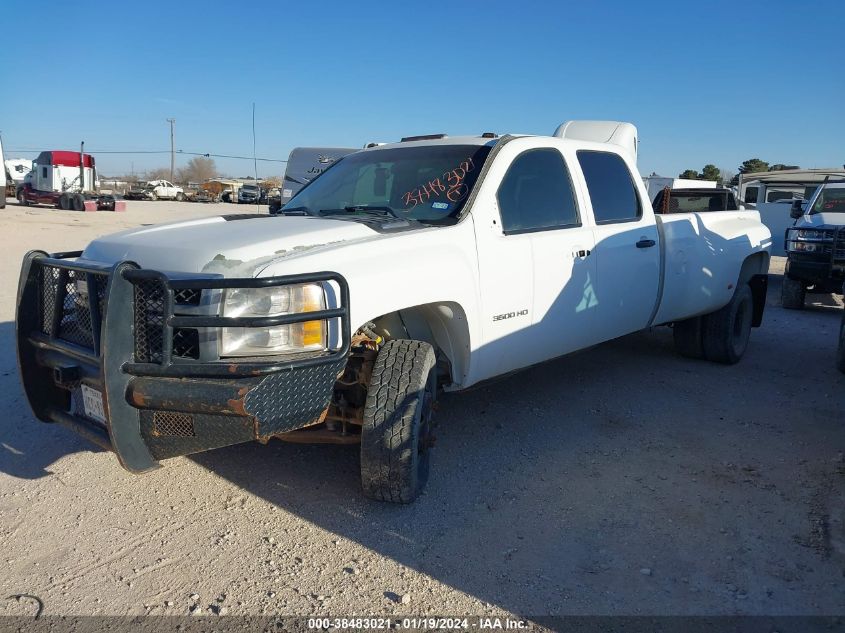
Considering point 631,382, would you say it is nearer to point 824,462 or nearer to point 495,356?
point 824,462

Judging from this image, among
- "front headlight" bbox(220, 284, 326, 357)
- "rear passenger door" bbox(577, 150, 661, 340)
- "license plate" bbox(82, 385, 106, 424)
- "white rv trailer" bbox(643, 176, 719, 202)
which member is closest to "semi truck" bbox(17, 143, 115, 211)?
"white rv trailer" bbox(643, 176, 719, 202)

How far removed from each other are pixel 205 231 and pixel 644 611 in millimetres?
2747

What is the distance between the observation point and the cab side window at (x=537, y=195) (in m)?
4.33

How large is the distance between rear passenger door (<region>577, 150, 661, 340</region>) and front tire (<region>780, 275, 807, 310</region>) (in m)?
6.01

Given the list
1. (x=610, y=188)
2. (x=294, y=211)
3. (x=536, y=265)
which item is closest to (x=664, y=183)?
(x=610, y=188)

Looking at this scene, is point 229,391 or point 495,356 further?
point 495,356

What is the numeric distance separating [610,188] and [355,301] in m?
2.78

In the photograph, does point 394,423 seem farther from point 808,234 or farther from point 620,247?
point 808,234

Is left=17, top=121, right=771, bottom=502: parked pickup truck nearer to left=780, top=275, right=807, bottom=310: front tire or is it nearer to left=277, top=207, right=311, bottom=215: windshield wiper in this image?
left=277, top=207, right=311, bottom=215: windshield wiper

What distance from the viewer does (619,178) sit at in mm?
5465

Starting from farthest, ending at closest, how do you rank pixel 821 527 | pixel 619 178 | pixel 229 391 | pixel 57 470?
1. pixel 619 178
2. pixel 57 470
3. pixel 821 527
4. pixel 229 391

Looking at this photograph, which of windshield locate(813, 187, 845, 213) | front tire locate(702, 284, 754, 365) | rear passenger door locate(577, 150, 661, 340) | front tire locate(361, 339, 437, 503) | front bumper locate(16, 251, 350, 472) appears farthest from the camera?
windshield locate(813, 187, 845, 213)

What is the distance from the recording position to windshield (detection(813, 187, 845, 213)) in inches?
434

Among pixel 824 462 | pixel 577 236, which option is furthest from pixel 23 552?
pixel 824 462
